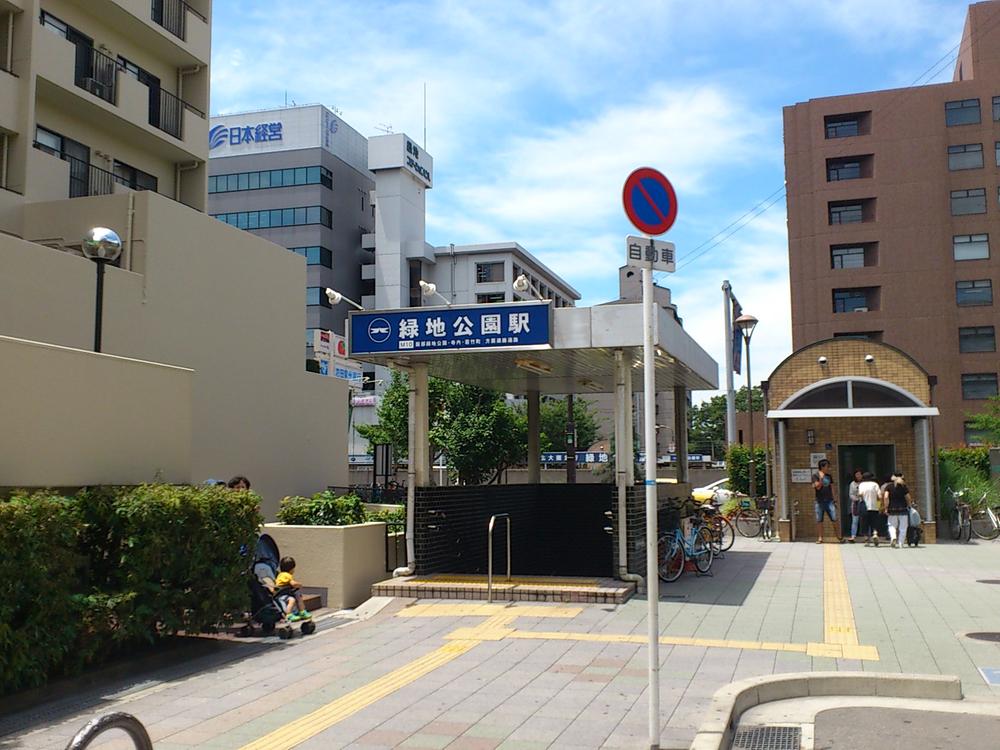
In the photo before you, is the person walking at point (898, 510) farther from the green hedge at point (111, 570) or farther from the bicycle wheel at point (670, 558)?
the green hedge at point (111, 570)

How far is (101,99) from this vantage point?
67.9ft

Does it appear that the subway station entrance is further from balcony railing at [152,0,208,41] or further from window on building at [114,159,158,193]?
balcony railing at [152,0,208,41]

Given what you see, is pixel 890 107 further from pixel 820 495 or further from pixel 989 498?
pixel 820 495

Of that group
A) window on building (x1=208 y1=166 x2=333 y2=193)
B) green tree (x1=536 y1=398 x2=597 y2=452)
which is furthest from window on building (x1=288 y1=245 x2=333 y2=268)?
green tree (x1=536 y1=398 x2=597 y2=452)

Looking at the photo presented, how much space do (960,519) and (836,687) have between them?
15.6 meters

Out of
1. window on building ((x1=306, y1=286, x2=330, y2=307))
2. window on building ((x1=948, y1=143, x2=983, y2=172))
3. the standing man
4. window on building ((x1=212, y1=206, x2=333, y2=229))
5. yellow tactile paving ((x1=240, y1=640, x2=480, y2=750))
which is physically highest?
window on building ((x1=212, y1=206, x2=333, y2=229))

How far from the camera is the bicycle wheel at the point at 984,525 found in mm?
21391

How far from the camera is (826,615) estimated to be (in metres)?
10.5

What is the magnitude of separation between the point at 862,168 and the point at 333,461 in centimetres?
4097

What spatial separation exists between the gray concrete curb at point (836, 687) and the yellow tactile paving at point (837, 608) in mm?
1710

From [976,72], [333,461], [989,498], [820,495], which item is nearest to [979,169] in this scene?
[976,72]

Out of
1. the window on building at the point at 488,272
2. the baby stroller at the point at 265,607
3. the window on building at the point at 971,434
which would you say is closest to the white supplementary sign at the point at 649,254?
the baby stroller at the point at 265,607

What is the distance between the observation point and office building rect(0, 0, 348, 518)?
1412 centimetres

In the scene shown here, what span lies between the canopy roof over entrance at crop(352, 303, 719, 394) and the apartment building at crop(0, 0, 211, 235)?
1057cm
